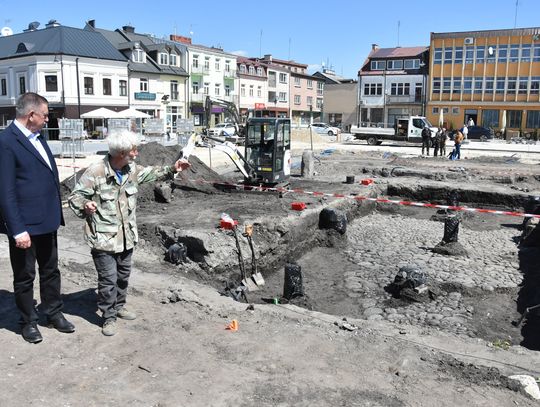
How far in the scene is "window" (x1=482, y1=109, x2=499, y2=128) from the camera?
2116 inches

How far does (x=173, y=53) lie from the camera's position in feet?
181

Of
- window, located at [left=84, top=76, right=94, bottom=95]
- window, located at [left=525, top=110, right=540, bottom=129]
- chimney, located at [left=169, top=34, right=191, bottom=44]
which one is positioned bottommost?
window, located at [left=525, top=110, right=540, bottom=129]

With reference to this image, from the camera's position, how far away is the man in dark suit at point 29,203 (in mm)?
4113

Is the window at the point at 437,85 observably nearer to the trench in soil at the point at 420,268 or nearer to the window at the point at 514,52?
the window at the point at 514,52

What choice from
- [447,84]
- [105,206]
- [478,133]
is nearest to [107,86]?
[478,133]

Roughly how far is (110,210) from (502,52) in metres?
56.6

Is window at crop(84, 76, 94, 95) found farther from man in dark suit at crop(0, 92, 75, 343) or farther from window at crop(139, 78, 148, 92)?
man in dark suit at crop(0, 92, 75, 343)

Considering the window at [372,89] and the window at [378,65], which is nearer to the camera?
the window at [378,65]

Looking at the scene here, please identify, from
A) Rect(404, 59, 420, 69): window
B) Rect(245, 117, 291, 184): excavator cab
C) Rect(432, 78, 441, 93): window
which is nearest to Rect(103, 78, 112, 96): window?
Rect(404, 59, 420, 69): window

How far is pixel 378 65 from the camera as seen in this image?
198 feet

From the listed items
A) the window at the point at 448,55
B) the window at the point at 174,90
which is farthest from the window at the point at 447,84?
the window at the point at 174,90

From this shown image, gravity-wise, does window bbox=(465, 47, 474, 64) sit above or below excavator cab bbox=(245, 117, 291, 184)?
above

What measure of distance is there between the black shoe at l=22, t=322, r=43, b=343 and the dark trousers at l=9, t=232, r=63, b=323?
5 cm

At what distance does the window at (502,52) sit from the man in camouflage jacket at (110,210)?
56.1 meters
